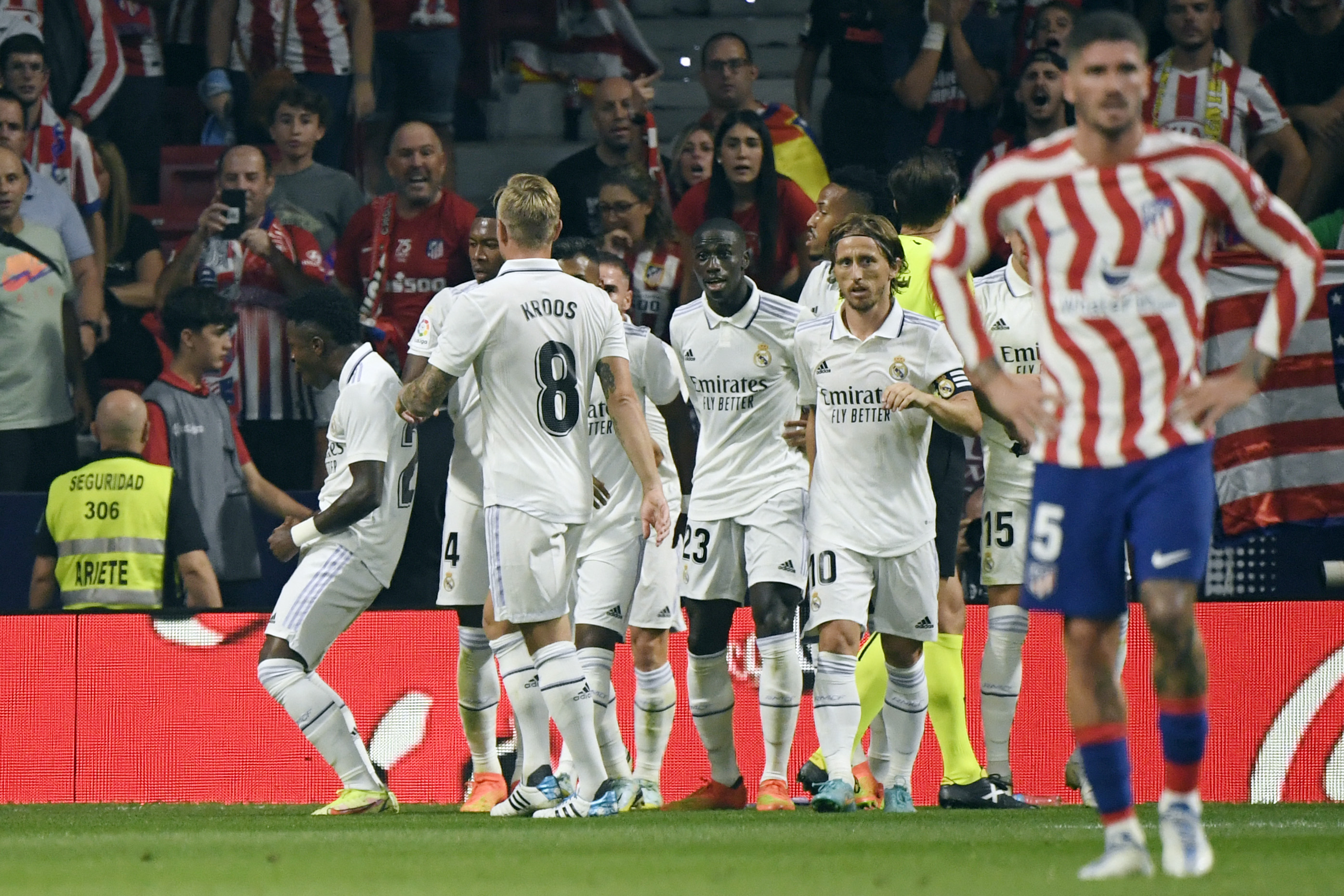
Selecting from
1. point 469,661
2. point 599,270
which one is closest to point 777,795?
point 469,661

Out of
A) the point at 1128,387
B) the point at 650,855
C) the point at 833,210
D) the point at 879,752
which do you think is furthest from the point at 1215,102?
the point at 650,855

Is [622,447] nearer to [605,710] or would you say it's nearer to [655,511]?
[605,710]

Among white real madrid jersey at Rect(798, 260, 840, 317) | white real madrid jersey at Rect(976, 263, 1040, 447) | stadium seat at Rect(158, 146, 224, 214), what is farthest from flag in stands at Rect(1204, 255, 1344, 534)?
stadium seat at Rect(158, 146, 224, 214)

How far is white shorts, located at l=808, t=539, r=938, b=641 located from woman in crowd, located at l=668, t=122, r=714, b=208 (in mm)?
4367

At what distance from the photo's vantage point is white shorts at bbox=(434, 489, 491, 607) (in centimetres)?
787

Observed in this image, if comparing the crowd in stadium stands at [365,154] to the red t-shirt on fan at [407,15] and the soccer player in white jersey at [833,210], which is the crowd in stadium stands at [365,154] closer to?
the red t-shirt on fan at [407,15]

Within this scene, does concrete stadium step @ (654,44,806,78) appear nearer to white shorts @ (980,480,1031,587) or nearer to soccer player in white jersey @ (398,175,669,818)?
white shorts @ (980,480,1031,587)

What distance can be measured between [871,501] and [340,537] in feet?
6.96

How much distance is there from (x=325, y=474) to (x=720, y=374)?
336 cm

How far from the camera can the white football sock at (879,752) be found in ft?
25.5

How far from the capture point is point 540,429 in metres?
6.84

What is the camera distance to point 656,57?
13.6m

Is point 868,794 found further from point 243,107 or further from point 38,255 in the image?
point 243,107

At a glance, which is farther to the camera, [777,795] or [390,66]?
[390,66]
